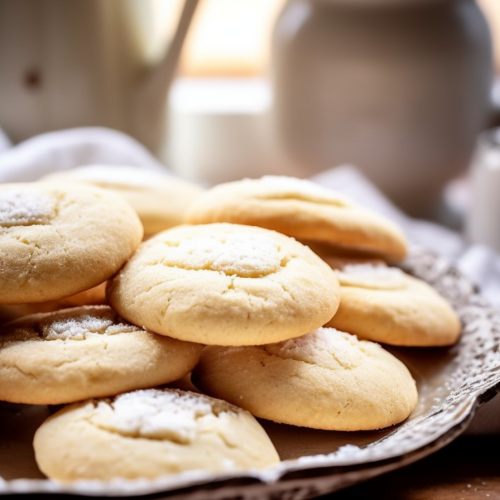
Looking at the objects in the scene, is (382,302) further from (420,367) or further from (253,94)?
(253,94)

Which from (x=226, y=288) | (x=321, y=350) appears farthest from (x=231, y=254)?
(x=321, y=350)

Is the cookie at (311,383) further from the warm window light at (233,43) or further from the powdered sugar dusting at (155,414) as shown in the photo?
the warm window light at (233,43)

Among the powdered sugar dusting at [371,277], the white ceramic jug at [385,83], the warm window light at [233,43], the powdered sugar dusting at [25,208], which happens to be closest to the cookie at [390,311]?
the powdered sugar dusting at [371,277]

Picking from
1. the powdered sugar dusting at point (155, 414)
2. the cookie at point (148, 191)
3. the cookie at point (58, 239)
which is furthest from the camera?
the cookie at point (148, 191)

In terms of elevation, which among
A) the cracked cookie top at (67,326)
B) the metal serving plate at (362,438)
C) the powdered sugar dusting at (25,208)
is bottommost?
the metal serving plate at (362,438)

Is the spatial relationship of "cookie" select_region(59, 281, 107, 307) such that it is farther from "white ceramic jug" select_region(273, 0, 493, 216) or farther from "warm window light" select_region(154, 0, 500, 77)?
"warm window light" select_region(154, 0, 500, 77)

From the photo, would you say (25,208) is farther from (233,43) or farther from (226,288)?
(233,43)
